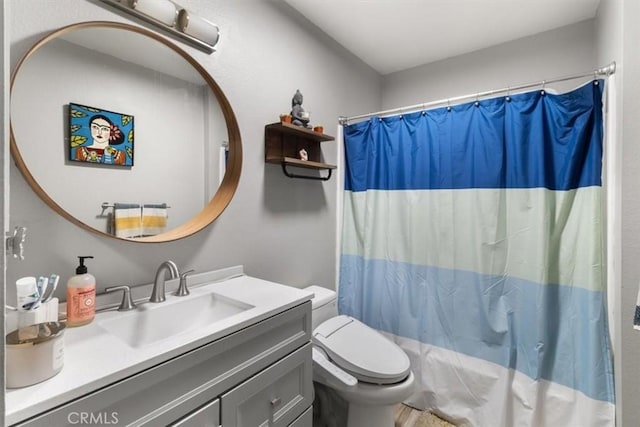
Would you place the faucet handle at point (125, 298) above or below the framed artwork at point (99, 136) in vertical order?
below

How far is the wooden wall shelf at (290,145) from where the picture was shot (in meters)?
1.58

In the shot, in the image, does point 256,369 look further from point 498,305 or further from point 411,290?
point 498,305

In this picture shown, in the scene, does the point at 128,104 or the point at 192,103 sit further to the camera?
the point at 192,103

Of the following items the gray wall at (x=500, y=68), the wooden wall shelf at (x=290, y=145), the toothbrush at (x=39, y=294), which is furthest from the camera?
the gray wall at (x=500, y=68)

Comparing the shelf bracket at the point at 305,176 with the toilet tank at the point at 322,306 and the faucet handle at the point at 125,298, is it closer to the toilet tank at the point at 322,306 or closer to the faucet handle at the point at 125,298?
the toilet tank at the point at 322,306

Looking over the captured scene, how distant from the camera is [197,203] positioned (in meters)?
1.32

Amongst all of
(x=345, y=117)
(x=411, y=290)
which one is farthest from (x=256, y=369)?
(x=345, y=117)

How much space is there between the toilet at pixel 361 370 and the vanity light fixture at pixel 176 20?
1.38 m

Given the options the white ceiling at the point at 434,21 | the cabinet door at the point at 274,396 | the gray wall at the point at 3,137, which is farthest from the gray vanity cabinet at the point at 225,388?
the white ceiling at the point at 434,21

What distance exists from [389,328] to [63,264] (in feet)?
5.88

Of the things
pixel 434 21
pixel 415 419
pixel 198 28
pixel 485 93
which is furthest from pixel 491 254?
pixel 198 28

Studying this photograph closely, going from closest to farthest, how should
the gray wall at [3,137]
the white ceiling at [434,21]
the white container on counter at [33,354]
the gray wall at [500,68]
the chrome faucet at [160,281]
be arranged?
the gray wall at [3,137] < the white container on counter at [33,354] < the chrome faucet at [160,281] < the white ceiling at [434,21] < the gray wall at [500,68]

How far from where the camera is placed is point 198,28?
122 centimetres

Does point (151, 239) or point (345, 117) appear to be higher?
point (345, 117)
